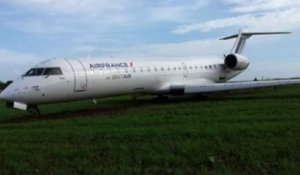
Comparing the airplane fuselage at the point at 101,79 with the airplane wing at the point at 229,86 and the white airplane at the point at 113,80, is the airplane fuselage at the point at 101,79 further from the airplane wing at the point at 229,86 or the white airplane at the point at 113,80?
the airplane wing at the point at 229,86

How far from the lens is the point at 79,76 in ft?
69.6

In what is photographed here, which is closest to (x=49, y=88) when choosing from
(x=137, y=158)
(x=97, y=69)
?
(x=97, y=69)

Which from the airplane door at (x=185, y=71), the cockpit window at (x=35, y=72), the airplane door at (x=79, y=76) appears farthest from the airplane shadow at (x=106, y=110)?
the cockpit window at (x=35, y=72)

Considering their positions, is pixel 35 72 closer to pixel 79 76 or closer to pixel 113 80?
pixel 79 76

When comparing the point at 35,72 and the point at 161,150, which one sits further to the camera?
the point at 35,72

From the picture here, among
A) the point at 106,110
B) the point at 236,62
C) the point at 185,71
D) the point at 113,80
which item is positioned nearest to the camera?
the point at 106,110

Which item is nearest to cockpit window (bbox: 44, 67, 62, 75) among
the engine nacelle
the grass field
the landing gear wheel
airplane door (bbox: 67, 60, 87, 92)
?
airplane door (bbox: 67, 60, 87, 92)

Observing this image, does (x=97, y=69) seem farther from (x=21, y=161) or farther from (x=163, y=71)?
(x=21, y=161)

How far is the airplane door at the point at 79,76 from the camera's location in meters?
21.0

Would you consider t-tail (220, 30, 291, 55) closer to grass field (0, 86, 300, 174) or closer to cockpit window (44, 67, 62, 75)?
cockpit window (44, 67, 62, 75)

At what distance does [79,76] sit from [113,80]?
229cm

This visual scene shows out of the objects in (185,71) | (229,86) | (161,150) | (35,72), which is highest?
(185,71)

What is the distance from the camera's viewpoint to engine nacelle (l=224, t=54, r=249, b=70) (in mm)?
31578

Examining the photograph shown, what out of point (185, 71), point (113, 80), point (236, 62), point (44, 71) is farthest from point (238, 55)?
point (44, 71)
